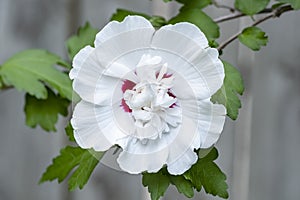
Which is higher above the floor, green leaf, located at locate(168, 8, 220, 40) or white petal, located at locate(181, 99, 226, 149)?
white petal, located at locate(181, 99, 226, 149)

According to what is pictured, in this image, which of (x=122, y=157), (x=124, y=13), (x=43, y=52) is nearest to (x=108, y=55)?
(x=122, y=157)

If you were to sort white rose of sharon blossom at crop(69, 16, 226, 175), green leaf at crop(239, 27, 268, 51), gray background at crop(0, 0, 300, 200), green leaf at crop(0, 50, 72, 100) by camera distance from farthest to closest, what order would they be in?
gray background at crop(0, 0, 300, 200)
green leaf at crop(0, 50, 72, 100)
green leaf at crop(239, 27, 268, 51)
white rose of sharon blossom at crop(69, 16, 226, 175)

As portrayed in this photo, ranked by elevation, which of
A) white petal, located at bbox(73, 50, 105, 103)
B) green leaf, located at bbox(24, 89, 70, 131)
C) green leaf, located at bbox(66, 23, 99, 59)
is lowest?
green leaf, located at bbox(24, 89, 70, 131)

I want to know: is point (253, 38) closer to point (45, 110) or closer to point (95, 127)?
point (95, 127)

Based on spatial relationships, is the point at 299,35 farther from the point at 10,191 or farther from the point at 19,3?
the point at 10,191

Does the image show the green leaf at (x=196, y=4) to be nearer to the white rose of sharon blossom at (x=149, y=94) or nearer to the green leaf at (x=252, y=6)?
the green leaf at (x=252, y=6)

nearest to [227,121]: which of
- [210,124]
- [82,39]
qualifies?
[82,39]

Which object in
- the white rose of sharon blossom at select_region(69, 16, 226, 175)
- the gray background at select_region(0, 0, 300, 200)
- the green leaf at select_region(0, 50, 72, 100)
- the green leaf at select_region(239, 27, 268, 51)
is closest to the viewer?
the white rose of sharon blossom at select_region(69, 16, 226, 175)

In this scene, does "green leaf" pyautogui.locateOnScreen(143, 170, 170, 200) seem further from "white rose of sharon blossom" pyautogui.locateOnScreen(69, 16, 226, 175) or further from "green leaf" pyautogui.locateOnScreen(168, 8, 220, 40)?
"green leaf" pyautogui.locateOnScreen(168, 8, 220, 40)

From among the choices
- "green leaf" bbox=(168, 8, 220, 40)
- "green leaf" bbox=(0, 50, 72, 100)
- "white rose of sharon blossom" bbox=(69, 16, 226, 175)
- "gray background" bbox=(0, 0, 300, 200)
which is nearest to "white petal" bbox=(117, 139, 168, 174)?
"white rose of sharon blossom" bbox=(69, 16, 226, 175)
